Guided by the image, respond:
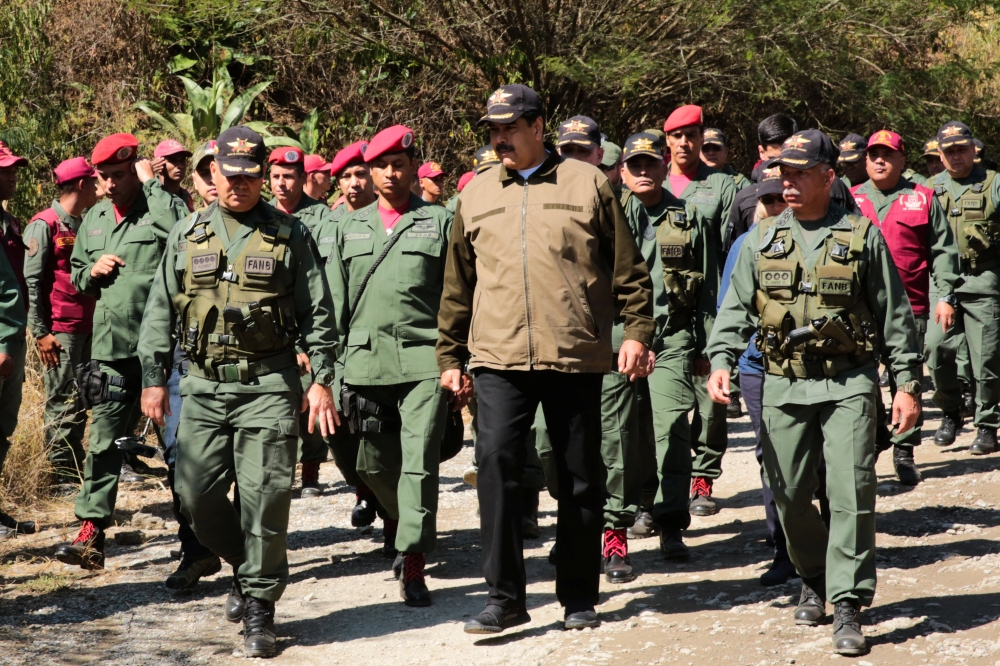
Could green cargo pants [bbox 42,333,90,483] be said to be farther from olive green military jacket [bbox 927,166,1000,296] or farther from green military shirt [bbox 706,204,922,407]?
olive green military jacket [bbox 927,166,1000,296]

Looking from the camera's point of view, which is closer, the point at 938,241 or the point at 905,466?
the point at 938,241

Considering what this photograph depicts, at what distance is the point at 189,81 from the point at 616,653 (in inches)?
491

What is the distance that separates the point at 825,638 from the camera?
202 inches

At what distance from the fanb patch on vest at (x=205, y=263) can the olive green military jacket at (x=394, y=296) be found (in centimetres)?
110

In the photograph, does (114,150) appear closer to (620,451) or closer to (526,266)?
(526,266)

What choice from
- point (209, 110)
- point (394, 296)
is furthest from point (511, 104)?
point (209, 110)

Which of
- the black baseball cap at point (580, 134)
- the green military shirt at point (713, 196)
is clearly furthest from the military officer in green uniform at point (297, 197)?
the green military shirt at point (713, 196)

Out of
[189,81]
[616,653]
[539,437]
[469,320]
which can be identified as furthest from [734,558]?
[189,81]

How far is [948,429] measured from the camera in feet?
31.5

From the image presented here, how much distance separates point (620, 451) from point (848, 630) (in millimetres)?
1640

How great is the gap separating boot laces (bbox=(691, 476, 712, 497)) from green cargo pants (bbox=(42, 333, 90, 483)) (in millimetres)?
4361

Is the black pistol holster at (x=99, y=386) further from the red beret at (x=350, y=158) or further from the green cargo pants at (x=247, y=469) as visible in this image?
the red beret at (x=350, y=158)

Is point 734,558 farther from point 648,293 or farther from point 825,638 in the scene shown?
point 648,293

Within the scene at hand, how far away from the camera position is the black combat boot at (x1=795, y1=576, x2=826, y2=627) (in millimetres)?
5289
